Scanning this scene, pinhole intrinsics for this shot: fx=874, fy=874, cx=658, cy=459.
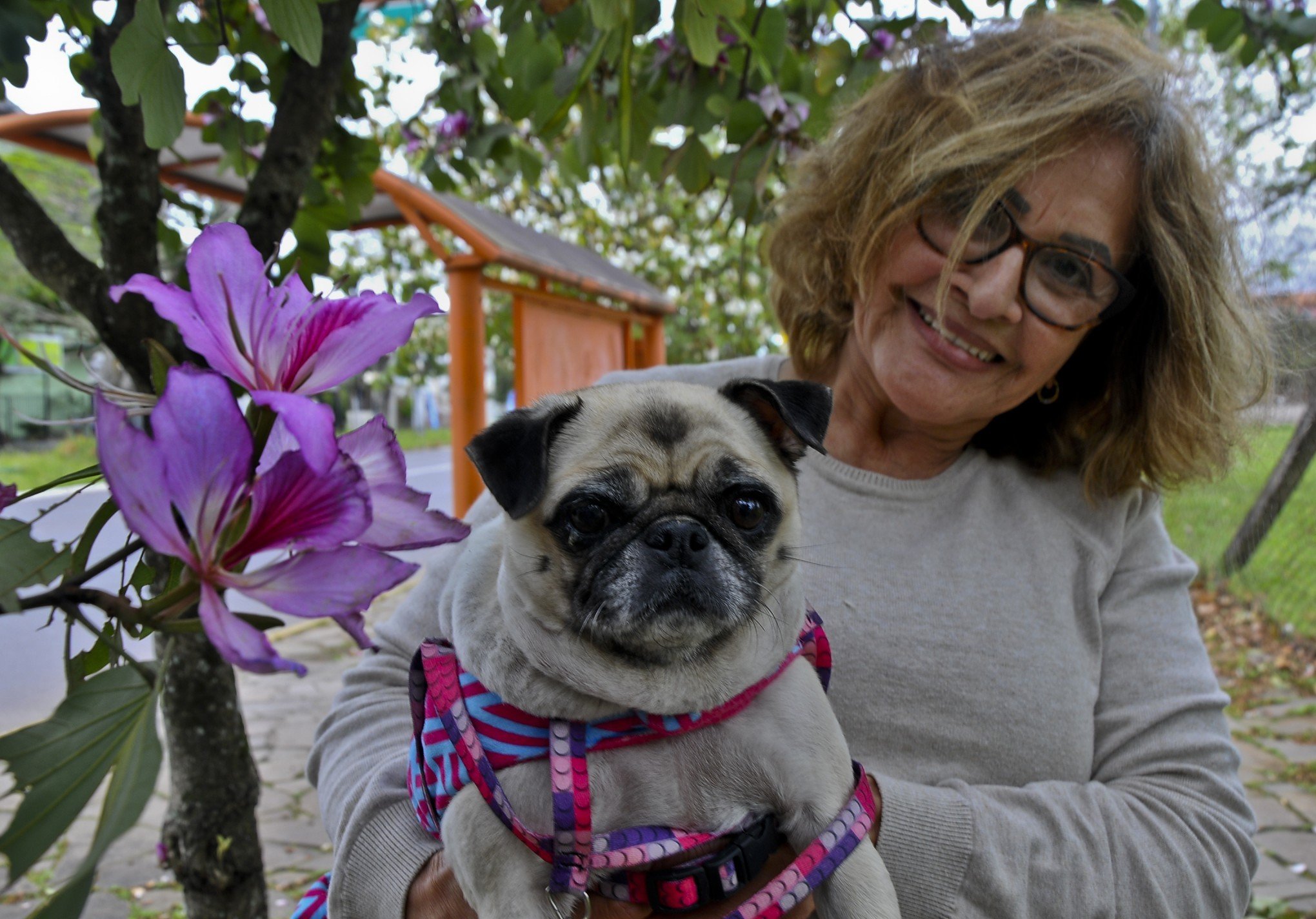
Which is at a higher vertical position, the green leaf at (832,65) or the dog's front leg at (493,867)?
the green leaf at (832,65)

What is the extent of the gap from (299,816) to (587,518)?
3991 millimetres

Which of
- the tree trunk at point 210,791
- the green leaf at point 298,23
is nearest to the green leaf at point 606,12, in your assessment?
the green leaf at point 298,23

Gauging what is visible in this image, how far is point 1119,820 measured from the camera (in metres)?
1.71

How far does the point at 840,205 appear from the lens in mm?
2244

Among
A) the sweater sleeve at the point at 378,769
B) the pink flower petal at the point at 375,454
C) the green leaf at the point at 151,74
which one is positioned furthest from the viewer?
the sweater sleeve at the point at 378,769

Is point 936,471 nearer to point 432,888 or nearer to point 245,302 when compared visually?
point 432,888

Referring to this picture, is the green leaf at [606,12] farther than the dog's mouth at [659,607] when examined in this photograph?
No

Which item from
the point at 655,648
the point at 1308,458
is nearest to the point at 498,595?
the point at 655,648

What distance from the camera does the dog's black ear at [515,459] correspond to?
1521 mm

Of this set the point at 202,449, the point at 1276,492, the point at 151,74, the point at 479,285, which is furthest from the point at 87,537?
the point at 1276,492

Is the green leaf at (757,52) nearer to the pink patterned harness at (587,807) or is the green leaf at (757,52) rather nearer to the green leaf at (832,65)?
the green leaf at (832,65)

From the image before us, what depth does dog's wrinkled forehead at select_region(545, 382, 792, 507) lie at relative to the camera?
5.32ft

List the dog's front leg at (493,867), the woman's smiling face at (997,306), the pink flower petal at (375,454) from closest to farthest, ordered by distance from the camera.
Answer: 1. the pink flower petal at (375,454)
2. the dog's front leg at (493,867)
3. the woman's smiling face at (997,306)

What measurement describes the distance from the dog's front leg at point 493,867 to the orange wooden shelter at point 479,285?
339 cm
